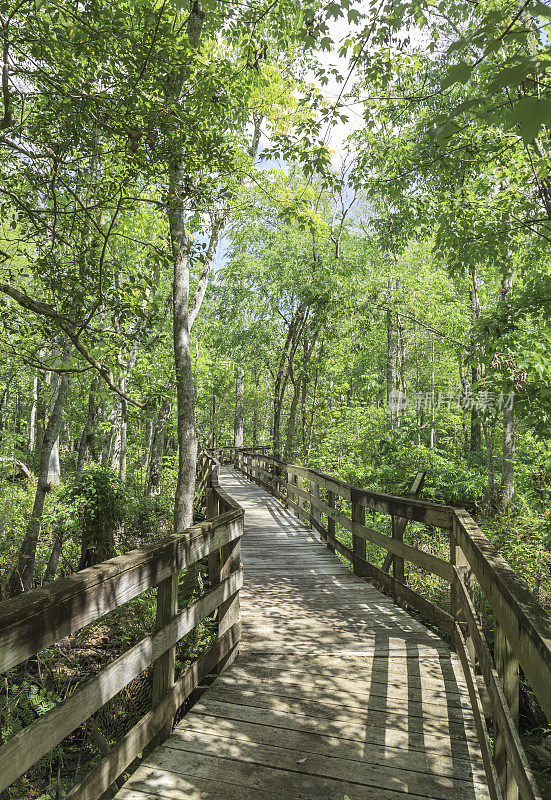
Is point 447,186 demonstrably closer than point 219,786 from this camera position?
No

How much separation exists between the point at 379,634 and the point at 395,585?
0.88 m

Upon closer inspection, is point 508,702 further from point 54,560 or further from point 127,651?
point 54,560

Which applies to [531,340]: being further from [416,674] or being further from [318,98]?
[416,674]

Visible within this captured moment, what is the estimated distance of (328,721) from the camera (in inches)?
116

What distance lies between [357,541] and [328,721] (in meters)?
3.38

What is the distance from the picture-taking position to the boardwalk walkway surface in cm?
238

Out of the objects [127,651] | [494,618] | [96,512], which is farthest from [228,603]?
[96,512]

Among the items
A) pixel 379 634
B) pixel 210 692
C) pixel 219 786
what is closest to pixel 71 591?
pixel 219 786

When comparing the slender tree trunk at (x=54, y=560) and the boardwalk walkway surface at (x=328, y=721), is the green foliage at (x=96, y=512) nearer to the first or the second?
the slender tree trunk at (x=54, y=560)

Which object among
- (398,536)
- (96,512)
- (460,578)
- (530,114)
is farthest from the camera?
(96,512)

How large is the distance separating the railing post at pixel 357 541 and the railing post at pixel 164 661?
11.4ft

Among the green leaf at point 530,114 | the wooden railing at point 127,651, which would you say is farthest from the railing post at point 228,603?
the green leaf at point 530,114

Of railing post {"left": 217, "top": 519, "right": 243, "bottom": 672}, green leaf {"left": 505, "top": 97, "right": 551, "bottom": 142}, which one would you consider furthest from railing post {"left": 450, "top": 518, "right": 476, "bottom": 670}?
green leaf {"left": 505, "top": 97, "right": 551, "bottom": 142}

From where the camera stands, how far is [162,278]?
1844 cm
